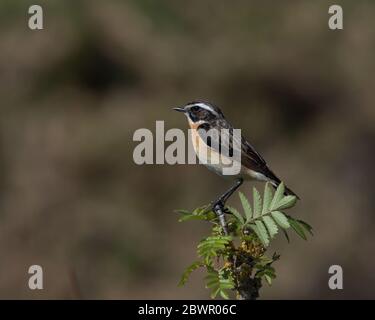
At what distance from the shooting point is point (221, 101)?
54.1 feet

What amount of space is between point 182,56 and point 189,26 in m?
0.88

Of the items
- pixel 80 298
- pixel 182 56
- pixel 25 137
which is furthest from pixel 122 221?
pixel 80 298

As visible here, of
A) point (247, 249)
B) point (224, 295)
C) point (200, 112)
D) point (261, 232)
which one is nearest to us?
point (224, 295)

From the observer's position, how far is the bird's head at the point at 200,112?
7.47m

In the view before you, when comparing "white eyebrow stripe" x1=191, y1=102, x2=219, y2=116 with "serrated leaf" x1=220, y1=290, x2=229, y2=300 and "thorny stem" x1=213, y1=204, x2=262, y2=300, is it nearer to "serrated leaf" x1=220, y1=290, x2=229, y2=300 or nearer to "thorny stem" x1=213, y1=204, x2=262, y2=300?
"thorny stem" x1=213, y1=204, x2=262, y2=300

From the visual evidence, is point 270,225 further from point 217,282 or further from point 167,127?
point 167,127

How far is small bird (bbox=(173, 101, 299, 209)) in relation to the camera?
23.6 feet

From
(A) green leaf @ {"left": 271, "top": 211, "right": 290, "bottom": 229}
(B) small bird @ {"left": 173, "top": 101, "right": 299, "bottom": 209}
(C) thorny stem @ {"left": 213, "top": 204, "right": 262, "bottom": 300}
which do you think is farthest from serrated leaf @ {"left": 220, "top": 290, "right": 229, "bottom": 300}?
(B) small bird @ {"left": 173, "top": 101, "right": 299, "bottom": 209}

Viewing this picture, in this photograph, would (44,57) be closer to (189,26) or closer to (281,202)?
(189,26)

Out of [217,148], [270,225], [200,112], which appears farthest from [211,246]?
[200,112]

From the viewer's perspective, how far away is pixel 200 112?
769 centimetres

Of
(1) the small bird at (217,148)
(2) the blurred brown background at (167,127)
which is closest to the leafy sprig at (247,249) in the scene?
(1) the small bird at (217,148)

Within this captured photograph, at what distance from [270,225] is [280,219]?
72 millimetres

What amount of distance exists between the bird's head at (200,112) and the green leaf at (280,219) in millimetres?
2869
